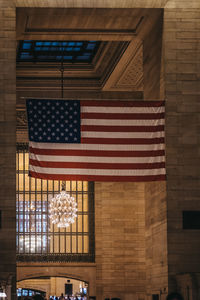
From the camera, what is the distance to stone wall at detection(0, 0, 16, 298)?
711 inches

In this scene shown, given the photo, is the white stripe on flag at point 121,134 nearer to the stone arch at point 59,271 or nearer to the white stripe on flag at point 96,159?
the white stripe on flag at point 96,159

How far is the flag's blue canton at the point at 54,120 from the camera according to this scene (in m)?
Result: 18.8

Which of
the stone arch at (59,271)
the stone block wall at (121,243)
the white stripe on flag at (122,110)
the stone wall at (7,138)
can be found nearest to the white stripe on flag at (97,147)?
the stone wall at (7,138)

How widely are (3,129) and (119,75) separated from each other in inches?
403

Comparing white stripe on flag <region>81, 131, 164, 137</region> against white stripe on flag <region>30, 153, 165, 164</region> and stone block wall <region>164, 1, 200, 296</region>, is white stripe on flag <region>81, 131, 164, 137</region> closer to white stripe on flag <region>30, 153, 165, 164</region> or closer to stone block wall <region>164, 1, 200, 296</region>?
stone block wall <region>164, 1, 200, 296</region>

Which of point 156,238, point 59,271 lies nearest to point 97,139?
point 156,238

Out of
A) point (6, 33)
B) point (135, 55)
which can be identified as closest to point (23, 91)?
point (135, 55)

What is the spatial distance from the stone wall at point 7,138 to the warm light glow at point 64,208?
932 cm

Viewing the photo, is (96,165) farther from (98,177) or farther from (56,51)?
(56,51)

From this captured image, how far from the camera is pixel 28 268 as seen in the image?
3192cm

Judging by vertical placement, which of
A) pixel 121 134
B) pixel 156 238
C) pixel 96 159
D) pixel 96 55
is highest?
pixel 96 55

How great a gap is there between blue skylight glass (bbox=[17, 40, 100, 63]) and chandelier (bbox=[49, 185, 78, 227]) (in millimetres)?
5557

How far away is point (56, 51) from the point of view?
28078 millimetres

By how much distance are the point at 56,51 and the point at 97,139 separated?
10075 millimetres
